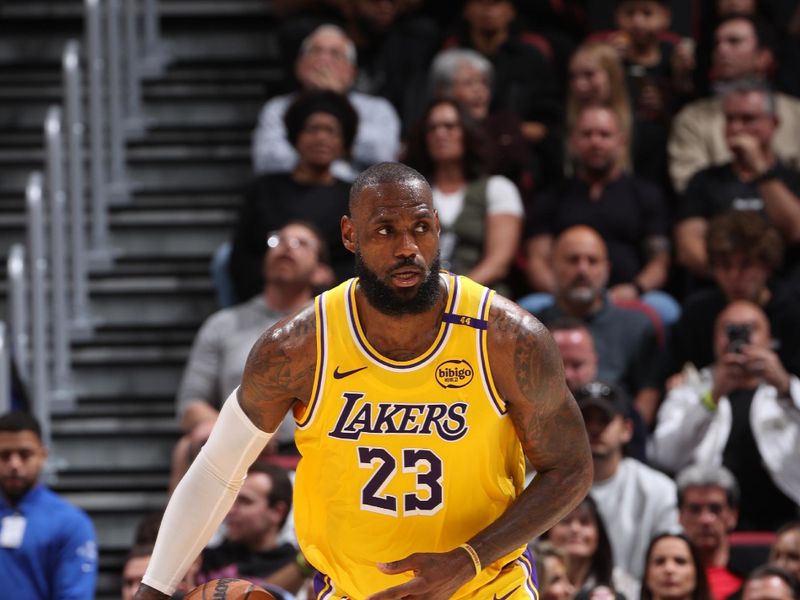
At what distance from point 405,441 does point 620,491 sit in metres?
3.00

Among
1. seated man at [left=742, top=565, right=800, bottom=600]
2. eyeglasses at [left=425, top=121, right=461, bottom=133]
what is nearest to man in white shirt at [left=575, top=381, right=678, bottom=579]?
seated man at [left=742, top=565, right=800, bottom=600]

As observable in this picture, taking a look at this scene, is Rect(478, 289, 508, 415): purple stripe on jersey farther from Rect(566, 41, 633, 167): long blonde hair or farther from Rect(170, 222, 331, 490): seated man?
Rect(566, 41, 633, 167): long blonde hair

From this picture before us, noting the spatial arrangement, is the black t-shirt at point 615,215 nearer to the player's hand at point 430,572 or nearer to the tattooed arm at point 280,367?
the tattooed arm at point 280,367

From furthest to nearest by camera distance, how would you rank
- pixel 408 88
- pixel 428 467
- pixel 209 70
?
pixel 209 70, pixel 408 88, pixel 428 467

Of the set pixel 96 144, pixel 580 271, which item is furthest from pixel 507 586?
pixel 96 144

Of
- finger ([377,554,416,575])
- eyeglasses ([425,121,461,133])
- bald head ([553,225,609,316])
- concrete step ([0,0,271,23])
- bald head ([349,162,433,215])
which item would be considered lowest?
finger ([377,554,416,575])

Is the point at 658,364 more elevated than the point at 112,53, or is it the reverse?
the point at 112,53

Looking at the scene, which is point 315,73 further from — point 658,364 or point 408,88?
point 658,364

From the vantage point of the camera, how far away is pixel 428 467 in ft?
14.4

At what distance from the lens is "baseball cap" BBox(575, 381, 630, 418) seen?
715 centimetres

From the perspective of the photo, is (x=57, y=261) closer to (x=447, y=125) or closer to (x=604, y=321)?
(x=447, y=125)

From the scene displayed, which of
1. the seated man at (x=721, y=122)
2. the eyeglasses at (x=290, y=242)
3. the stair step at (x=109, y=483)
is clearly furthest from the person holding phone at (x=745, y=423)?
the stair step at (x=109, y=483)

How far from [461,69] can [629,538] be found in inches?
119

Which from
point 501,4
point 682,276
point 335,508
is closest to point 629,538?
point 682,276
